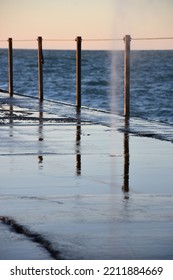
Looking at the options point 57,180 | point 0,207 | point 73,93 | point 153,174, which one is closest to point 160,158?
point 153,174

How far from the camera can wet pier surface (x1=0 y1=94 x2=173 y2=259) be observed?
6.49 meters

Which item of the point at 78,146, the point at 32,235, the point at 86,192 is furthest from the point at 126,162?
the point at 32,235

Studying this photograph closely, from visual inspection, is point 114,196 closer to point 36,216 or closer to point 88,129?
point 36,216

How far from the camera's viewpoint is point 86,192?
27.6 feet

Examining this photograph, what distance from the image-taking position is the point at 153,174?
9477mm

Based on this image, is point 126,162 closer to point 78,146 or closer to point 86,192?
point 78,146

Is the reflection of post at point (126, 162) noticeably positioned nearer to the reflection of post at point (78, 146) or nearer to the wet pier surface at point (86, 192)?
the wet pier surface at point (86, 192)

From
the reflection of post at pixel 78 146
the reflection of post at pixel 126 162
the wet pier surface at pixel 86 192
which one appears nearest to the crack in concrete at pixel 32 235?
the wet pier surface at pixel 86 192

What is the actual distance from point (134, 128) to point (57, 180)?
17.5 feet

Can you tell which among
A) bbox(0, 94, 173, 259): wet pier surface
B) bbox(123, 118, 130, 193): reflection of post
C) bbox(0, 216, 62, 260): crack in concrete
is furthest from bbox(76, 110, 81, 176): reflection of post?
bbox(0, 216, 62, 260): crack in concrete

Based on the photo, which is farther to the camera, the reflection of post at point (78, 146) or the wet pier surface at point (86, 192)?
the reflection of post at point (78, 146)

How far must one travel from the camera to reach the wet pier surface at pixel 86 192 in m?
6.49

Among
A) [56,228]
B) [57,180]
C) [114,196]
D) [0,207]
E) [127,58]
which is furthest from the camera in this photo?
[127,58]

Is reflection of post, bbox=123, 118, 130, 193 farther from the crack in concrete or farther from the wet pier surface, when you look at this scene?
the crack in concrete
